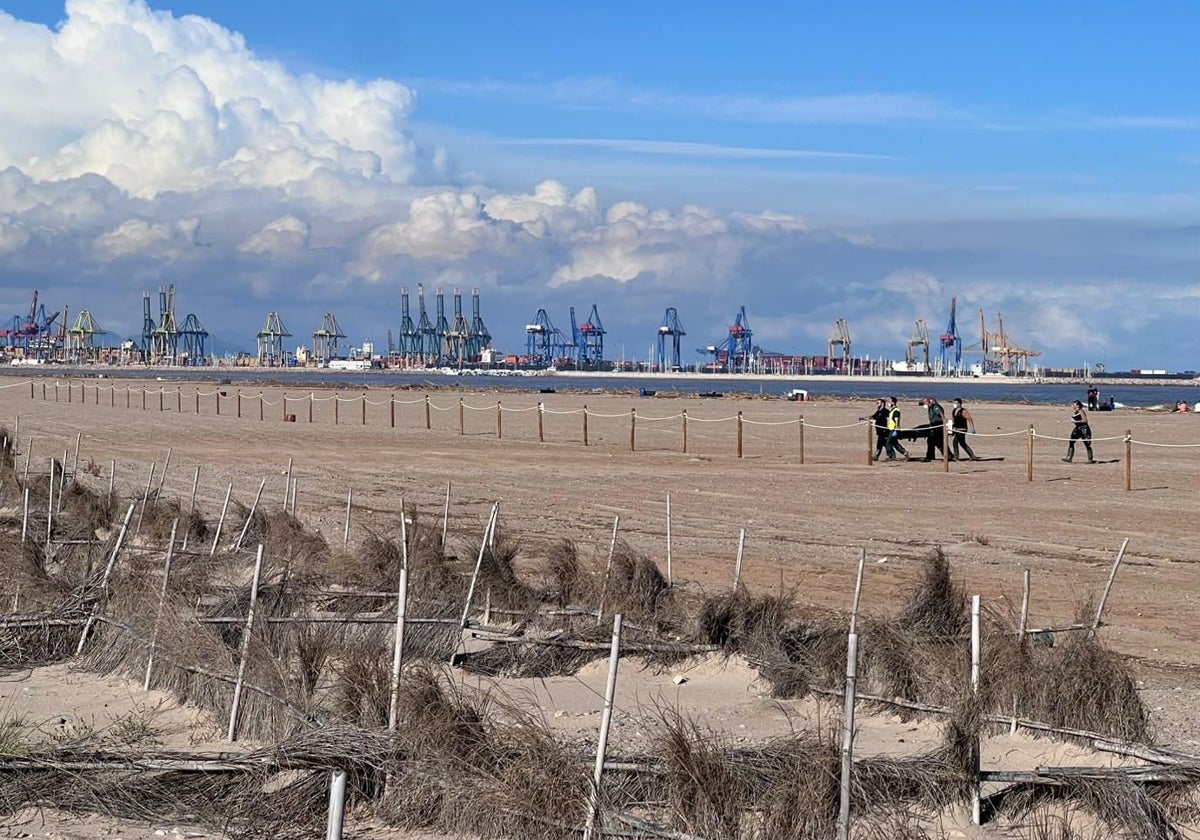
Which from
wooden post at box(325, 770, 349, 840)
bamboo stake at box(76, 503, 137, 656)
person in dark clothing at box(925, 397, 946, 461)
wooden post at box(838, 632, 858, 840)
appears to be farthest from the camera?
person in dark clothing at box(925, 397, 946, 461)

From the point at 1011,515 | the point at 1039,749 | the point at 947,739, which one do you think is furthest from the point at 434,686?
the point at 1011,515

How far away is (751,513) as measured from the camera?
18.9 meters

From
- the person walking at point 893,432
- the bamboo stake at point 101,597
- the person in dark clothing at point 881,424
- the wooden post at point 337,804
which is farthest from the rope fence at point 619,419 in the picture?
the wooden post at point 337,804

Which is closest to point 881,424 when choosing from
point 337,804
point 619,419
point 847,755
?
point 619,419

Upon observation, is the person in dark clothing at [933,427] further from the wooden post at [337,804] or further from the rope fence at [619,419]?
the wooden post at [337,804]

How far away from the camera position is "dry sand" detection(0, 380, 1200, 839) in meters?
9.06

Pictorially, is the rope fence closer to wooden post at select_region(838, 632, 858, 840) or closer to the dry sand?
the dry sand

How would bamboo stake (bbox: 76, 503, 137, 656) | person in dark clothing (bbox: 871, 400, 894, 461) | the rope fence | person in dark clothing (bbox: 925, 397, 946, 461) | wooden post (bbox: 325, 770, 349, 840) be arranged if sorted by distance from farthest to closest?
person in dark clothing (bbox: 871, 400, 894, 461), the rope fence, person in dark clothing (bbox: 925, 397, 946, 461), bamboo stake (bbox: 76, 503, 137, 656), wooden post (bbox: 325, 770, 349, 840)

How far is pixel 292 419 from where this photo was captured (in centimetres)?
4391

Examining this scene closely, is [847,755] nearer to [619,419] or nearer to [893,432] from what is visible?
[893,432]

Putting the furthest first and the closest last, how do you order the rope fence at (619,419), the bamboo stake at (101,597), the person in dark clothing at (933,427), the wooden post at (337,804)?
1. the rope fence at (619,419)
2. the person in dark clothing at (933,427)
3. the bamboo stake at (101,597)
4. the wooden post at (337,804)

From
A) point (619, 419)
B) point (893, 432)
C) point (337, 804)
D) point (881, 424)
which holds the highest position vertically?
point (881, 424)

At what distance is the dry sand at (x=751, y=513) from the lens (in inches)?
357

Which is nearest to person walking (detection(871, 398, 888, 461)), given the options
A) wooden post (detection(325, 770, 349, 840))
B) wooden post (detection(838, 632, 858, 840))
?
wooden post (detection(838, 632, 858, 840))
